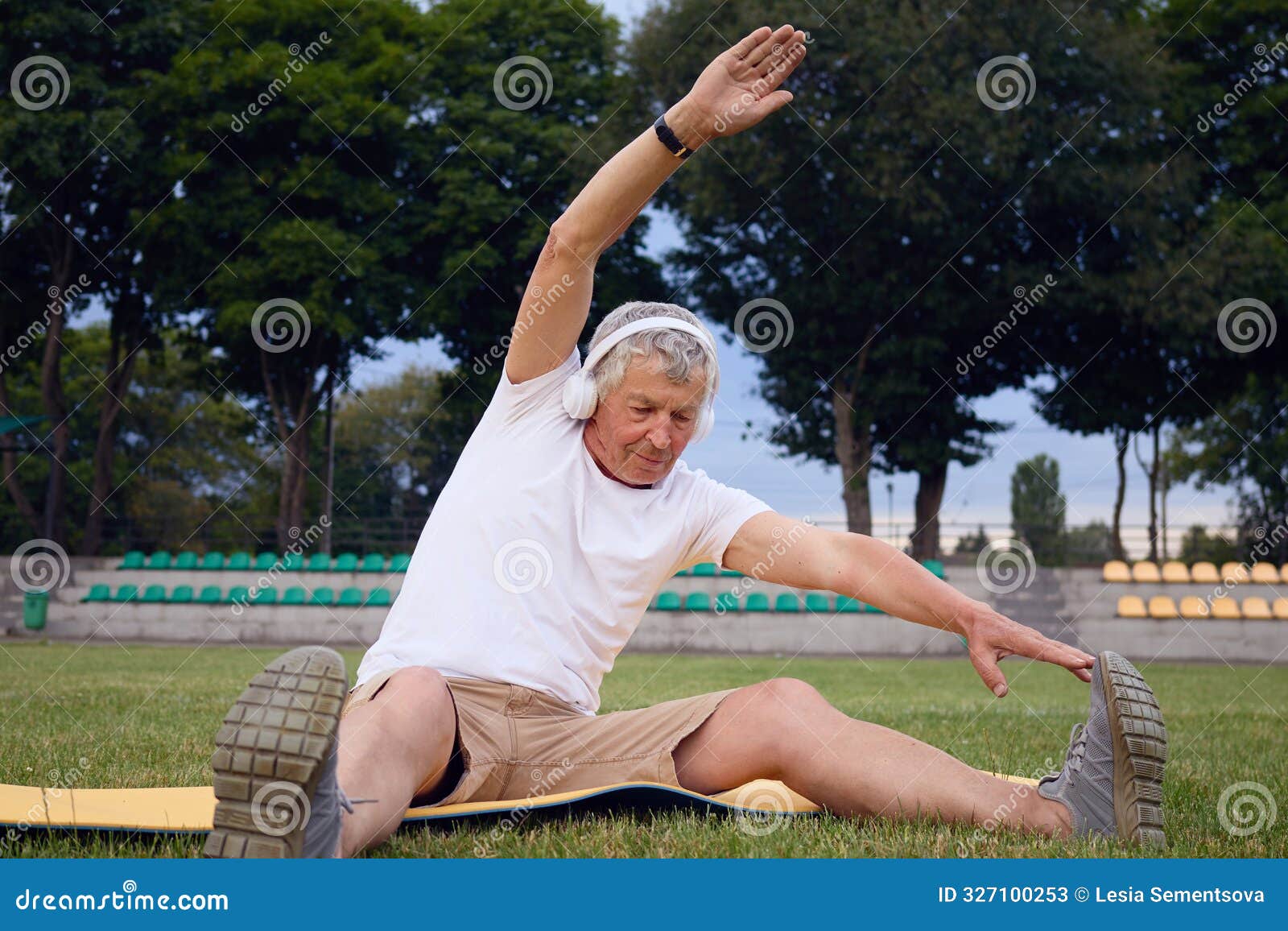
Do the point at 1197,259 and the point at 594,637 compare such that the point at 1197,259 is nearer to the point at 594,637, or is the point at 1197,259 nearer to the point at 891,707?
the point at 891,707

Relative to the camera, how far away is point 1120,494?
3175 centimetres

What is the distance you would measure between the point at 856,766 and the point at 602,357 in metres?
1.21

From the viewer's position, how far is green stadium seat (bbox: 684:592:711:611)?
1964cm

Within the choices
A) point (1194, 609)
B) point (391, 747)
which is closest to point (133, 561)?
point (1194, 609)

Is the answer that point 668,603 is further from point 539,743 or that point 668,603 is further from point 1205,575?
point 539,743

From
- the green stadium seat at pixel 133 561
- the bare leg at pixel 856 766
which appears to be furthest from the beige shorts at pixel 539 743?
the green stadium seat at pixel 133 561

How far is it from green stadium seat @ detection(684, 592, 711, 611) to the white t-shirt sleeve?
54.2 feet

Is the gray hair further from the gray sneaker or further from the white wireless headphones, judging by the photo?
the gray sneaker

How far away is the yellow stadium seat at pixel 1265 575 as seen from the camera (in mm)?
21125

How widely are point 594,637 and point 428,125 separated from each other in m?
24.2

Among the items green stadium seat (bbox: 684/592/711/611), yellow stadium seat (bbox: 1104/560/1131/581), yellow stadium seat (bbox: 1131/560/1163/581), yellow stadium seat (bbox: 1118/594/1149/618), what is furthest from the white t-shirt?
yellow stadium seat (bbox: 1131/560/1163/581)

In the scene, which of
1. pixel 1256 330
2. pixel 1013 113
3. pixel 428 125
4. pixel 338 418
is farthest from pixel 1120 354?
pixel 338 418

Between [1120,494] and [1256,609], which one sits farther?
[1120,494]

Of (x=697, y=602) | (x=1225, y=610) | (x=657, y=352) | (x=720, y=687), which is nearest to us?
(x=657, y=352)
